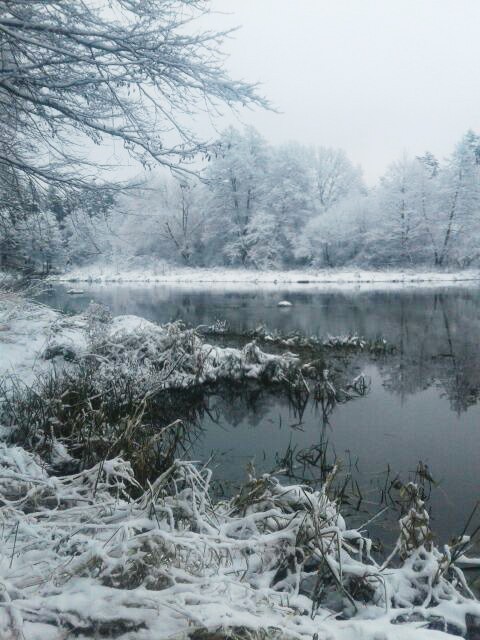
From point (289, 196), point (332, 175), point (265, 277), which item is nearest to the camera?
point (265, 277)

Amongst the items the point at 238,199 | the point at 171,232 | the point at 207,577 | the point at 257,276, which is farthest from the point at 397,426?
the point at 171,232

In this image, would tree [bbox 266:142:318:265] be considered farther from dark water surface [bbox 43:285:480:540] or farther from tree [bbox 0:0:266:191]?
tree [bbox 0:0:266:191]

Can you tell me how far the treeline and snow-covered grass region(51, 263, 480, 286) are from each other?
1567 millimetres

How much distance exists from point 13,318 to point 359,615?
770cm

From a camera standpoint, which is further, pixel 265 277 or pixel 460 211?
pixel 265 277

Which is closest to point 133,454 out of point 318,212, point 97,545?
point 97,545

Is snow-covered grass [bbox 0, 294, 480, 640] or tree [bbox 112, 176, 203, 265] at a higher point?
tree [bbox 112, 176, 203, 265]

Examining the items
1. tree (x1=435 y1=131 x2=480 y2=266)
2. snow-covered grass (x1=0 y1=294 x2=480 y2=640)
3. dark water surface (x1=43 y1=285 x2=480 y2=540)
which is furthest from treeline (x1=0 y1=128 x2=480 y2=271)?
snow-covered grass (x1=0 y1=294 x2=480 y2=640)

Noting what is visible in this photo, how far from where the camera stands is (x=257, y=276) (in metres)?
37.5

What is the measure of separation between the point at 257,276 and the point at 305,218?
842 cm

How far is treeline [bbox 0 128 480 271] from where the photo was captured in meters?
36.5

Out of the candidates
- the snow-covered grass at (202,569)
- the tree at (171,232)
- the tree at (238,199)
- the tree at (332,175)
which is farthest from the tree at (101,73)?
the tree at (332,175)

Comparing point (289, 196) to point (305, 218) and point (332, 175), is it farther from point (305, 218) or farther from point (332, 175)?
point (332, 175)

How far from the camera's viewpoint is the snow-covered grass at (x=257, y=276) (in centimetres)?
3328
